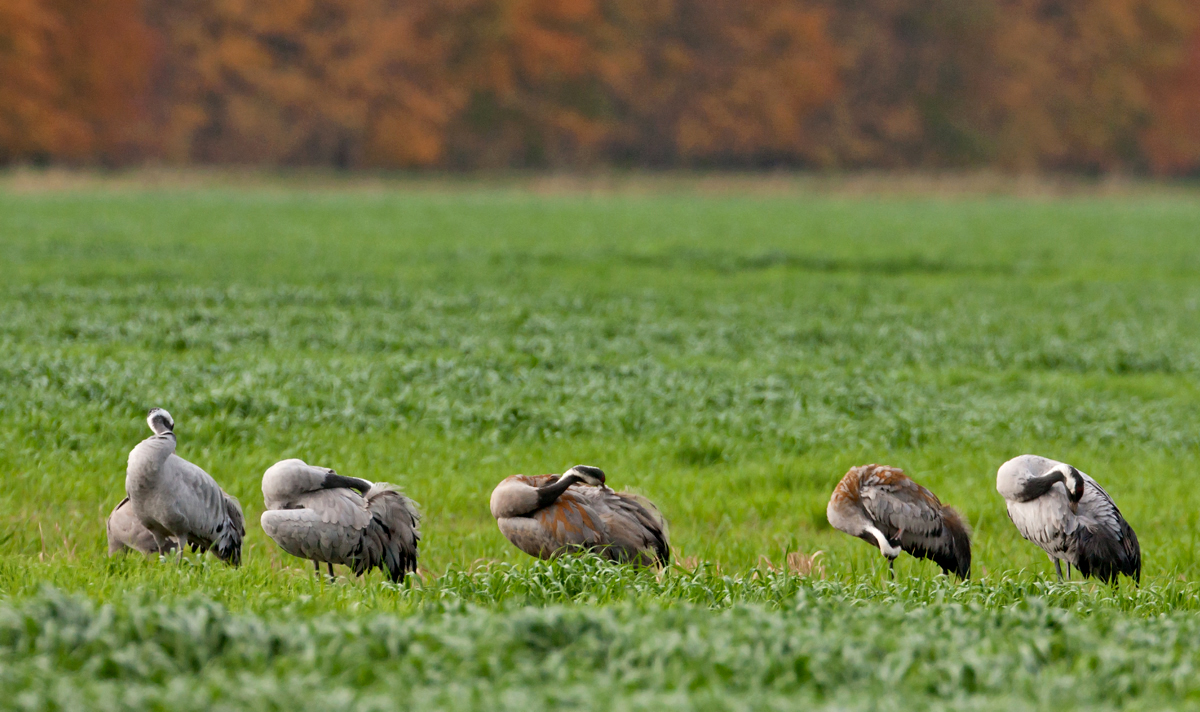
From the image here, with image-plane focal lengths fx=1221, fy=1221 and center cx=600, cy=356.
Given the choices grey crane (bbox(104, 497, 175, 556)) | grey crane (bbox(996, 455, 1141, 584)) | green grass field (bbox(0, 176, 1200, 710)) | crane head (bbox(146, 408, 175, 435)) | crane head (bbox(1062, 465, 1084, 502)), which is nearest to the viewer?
green grass field (bbox(0, 176, 1200, 710))

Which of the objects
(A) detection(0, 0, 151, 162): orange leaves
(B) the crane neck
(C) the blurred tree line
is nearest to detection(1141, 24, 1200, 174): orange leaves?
(C) the blurred tree line

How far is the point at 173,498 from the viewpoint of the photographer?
626cm

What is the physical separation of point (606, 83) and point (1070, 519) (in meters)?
72.3

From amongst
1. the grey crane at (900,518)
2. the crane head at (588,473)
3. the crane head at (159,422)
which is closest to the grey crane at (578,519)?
the crane head at (588,473)

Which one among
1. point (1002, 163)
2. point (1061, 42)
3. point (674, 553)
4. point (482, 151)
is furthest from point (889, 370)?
point (1061, 42)

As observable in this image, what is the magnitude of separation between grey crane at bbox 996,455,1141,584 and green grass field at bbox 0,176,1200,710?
0.82 feet

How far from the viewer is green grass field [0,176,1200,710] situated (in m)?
4.50

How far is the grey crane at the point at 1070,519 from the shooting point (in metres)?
6.61

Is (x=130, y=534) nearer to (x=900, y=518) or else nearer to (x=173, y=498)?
(x=173, y=498)

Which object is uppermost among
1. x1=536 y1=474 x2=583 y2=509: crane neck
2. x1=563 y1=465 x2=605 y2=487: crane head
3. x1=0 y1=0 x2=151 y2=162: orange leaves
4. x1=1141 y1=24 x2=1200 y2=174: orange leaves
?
x1=1141 y1=24 x2=1200 y2=174: orange leaves

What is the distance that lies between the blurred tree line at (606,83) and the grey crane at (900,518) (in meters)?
58.4

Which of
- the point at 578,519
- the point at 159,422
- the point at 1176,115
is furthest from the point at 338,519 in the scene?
the point at 1176,115

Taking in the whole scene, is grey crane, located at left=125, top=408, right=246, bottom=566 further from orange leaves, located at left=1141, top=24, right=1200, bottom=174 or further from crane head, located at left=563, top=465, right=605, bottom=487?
orange leaves, located at left=1141, top=24, right=1200, bottom=174

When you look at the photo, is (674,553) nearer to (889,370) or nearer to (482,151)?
(889,370)
